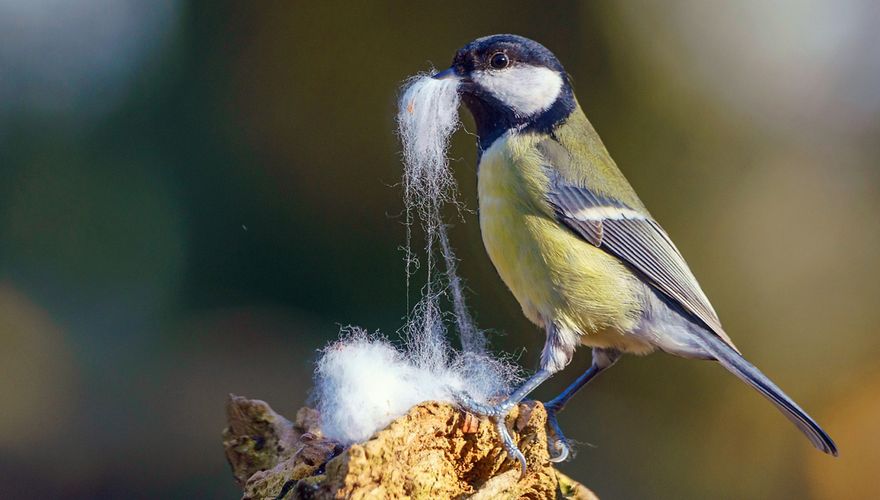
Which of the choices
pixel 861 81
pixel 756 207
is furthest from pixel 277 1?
pixel 861 81

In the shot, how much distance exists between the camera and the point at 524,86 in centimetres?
124

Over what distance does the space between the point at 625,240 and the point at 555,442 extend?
0.34m

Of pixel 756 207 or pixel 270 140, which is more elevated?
pixel 270 140

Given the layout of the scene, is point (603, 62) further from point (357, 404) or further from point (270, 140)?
point (357, 404)

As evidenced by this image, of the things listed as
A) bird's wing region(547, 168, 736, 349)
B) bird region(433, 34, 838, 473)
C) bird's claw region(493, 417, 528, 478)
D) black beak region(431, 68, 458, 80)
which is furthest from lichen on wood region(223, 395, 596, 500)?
black beak region(431, 68, 458, 80)

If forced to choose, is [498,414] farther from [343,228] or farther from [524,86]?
[343,228]

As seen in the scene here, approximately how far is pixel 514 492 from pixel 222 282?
121cm

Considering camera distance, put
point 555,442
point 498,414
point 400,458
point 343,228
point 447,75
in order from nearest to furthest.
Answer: point 400,458 < point 498,414 < point 555,442 < point 447,75 < point 343,228

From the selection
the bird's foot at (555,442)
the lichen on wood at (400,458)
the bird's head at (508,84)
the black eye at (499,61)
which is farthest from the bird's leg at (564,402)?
the black eye at (499,61)

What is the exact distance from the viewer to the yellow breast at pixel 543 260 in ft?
3.74

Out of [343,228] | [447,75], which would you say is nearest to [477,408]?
[447,75]

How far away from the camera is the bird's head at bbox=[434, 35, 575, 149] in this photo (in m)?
1.21

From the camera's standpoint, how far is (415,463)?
0.71m

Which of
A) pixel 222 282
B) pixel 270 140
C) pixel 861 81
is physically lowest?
pixel 861 81
